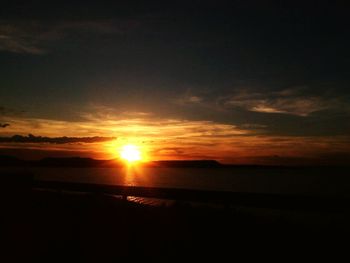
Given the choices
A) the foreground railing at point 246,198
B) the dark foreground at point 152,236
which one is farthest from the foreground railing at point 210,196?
the dark foreground at point 152,236

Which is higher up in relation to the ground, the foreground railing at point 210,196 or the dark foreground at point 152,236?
the foreground railing at point 210,196

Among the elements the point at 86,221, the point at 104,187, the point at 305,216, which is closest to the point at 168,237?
the point at 86,221

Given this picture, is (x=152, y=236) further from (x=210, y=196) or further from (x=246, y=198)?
(x=210, y=196)

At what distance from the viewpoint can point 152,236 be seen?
9.57 m

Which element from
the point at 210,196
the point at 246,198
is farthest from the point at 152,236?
the point at 210,196

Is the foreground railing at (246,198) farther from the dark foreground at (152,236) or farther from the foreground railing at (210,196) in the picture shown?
the dark foreground at (152,236)

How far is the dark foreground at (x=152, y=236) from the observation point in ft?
25.8

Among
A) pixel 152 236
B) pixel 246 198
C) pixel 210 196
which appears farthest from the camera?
pixel 210 196

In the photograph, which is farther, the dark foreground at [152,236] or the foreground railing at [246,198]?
the foreground railing at [246,198]

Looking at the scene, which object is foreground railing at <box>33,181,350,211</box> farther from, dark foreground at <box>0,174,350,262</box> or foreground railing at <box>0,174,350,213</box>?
dark foreground at <box>0,174,350,262</box>

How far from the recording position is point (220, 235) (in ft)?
32.0

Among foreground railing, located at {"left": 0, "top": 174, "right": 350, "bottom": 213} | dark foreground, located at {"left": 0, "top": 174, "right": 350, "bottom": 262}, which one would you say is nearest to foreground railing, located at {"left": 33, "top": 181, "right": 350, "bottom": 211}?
foreground railing, located at {"left": 0, "top": 174, "right": 350, "bottom": 213}

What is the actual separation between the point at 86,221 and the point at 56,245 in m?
3.04

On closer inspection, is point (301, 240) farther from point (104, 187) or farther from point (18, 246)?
point (104, 187)
